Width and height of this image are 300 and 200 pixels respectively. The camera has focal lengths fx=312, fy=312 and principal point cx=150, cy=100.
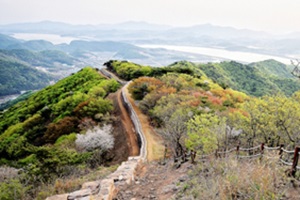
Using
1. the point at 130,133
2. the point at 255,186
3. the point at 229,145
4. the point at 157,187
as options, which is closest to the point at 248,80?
the point at 130,133

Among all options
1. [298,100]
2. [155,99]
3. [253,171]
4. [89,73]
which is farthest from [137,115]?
[89,73]

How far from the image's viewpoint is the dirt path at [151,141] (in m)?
21.8

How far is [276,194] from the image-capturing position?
269 inches

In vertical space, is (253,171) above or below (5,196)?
above

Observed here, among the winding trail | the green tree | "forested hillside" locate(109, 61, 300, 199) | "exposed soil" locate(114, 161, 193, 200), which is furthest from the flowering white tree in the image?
"exposed soil" locate(114, 161, 193, 200)

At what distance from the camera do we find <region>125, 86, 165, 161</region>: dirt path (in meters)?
21.8

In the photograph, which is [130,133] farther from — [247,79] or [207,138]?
[247,79]

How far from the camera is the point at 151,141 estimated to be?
25.0 meters

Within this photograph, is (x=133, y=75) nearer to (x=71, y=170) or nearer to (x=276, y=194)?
(x=71, y=170)

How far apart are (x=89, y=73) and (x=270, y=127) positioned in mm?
55764

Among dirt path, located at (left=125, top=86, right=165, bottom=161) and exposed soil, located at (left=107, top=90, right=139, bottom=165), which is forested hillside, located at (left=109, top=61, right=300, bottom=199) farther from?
exposed soil, located at (left=107, top=90, right=139, bottom=165)

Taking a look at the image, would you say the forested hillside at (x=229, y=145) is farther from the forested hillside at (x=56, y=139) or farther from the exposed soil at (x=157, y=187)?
the forested hillside at (x=56, y=139)

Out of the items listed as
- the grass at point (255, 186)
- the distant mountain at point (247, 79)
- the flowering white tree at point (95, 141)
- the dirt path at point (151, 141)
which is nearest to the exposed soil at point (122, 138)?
the flowering white tree at point (95, 141)

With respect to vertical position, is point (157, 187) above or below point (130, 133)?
above
